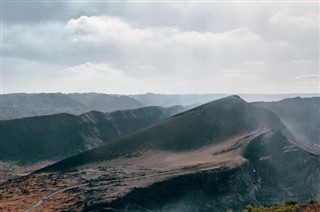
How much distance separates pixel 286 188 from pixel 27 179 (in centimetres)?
10629

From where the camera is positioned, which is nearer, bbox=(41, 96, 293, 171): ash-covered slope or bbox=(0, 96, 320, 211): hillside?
bbox=(0, 96, 320, 211): hillside

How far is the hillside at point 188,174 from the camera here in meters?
131

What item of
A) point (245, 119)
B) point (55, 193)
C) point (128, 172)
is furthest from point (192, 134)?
point (55, 193)

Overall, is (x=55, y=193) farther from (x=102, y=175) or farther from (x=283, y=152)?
(x=283, y=152)

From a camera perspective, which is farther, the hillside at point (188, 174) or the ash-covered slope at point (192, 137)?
the ash-covered slope at point (192, 137)

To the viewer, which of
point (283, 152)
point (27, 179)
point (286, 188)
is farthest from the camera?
point (27, 179)

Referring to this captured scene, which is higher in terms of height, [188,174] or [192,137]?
[192,137]

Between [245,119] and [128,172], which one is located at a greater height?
[245,119]

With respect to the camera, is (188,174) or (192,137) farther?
(192,137)

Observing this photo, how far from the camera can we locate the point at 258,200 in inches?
5487

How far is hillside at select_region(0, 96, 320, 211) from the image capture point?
13125 centimetres

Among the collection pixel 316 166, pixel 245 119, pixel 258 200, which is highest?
pixel 245 119

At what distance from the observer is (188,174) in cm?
14025

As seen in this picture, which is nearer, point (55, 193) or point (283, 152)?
point (55, 193)
